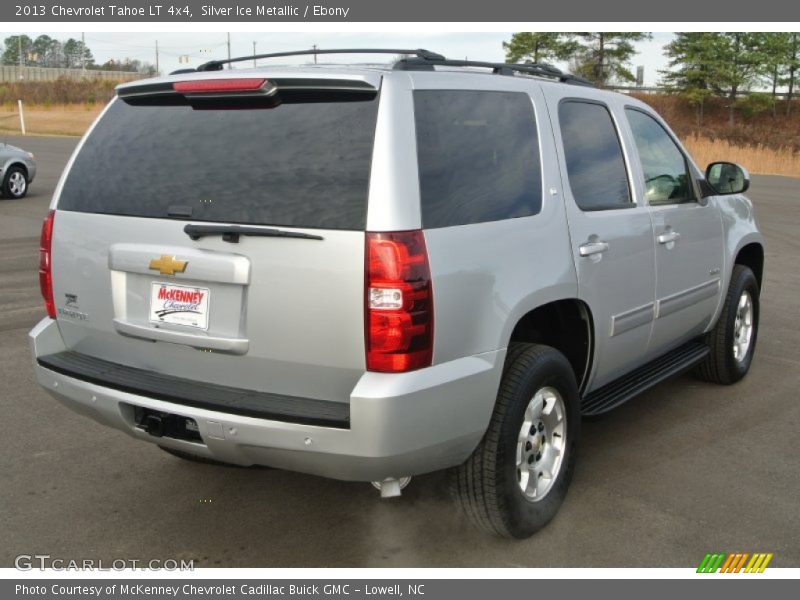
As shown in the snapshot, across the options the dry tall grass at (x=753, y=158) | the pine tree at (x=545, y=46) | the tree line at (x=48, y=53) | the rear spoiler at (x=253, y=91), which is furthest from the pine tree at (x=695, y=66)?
the rear spoiler at (x=253, y=91)

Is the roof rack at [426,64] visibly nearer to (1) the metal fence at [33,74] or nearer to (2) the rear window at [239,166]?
(2) the rear window at [239,166]

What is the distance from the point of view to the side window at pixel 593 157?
4.24 m

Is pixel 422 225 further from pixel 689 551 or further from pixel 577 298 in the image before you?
pixel 689 551

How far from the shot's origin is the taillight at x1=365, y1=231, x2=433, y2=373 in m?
3.06

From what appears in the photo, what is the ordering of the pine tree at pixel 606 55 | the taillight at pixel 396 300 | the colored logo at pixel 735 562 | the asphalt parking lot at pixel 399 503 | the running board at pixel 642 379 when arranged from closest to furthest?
the taillight at pixel 396 300 → the colored logo at pixel 735 562 → the asphalt parking lot at pixel 399 503 → the running board at pixel 642 379 → the pine tree at pixel 606 55

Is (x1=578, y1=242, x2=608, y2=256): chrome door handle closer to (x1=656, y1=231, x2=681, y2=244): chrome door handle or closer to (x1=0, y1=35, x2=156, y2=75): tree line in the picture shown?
(x1=656, y1=231, x2=681, y2=244): chrome door handle

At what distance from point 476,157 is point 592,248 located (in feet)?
2.79

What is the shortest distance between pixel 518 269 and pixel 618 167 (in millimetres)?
1392

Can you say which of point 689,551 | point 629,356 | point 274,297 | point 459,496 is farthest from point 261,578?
point 629,356

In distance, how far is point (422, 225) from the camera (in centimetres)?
317

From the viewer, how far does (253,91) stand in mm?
3361

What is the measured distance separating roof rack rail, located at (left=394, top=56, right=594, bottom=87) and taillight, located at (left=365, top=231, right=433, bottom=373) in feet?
2.51

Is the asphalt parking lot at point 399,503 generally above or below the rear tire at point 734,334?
below

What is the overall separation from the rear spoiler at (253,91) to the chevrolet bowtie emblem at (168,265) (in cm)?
65
